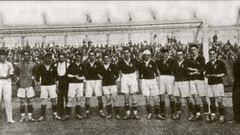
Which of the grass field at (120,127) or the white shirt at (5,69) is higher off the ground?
the white shirt at (5,69)

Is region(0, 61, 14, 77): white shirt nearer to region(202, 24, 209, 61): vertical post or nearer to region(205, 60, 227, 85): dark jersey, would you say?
region(205, 60, 227, 85): dark jersey

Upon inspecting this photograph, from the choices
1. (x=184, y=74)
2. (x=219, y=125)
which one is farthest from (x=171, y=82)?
(x=219, y=125)

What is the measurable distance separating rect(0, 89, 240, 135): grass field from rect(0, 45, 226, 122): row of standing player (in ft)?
0.93

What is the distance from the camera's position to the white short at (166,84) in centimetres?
770

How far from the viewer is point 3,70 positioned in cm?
751

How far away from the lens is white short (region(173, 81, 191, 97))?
24.7 feet

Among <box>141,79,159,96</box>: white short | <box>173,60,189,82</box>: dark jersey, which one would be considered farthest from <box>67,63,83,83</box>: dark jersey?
<box>173,60,189,82</box>: dark jersey

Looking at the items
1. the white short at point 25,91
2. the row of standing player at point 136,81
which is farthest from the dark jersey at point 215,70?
the white short at point 25,91

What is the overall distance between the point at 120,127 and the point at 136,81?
1306 millimetres

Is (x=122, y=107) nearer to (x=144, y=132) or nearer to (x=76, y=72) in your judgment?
(x=76, y=72)

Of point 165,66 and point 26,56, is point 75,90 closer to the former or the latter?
point 26,56

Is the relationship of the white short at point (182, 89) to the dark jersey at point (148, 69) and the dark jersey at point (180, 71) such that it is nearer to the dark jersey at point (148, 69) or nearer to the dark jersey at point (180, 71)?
the dark jersey at point (180, 71)

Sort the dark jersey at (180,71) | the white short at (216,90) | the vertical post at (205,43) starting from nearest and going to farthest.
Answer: the white short at (216,90), the dark jersey at (180,71), the vertical post at (205,43)

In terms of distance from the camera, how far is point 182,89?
755 cm
